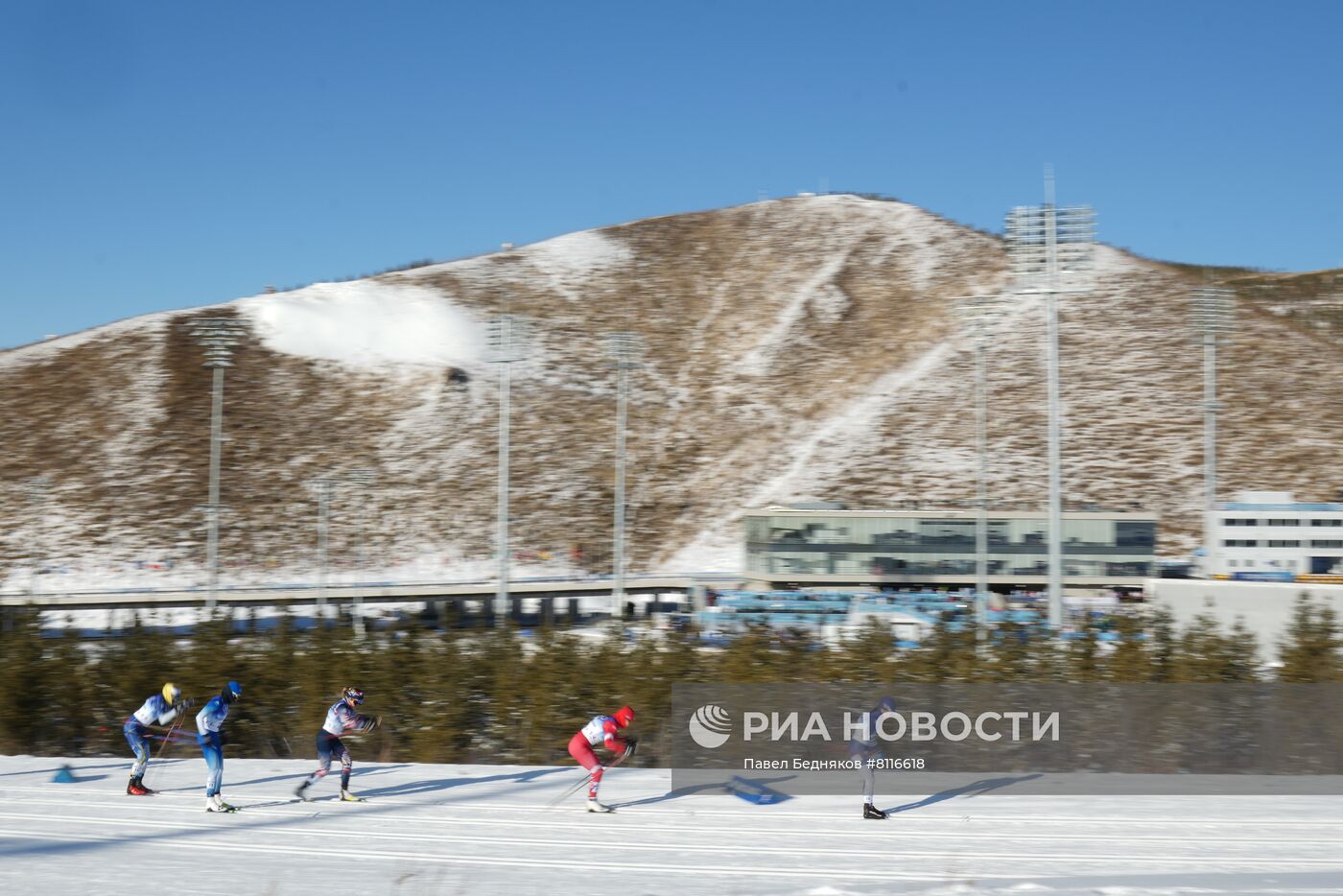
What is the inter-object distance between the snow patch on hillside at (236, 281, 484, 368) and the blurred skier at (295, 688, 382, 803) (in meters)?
89.6

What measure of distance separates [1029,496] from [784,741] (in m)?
67.0

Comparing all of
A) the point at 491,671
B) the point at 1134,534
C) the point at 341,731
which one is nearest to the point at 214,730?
the point at 341,731

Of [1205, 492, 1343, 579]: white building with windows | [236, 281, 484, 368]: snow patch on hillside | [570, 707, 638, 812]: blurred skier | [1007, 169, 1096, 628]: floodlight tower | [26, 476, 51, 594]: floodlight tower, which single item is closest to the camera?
[570, 707, 638, 812]: blurred skier

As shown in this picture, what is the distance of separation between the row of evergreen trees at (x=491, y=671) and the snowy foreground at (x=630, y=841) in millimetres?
1669

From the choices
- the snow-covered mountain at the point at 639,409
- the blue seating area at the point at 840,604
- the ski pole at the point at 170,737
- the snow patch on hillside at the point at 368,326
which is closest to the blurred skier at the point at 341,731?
the ski pole at the point at 170,737

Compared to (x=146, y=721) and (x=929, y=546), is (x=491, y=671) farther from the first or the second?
(x=929, y=546)

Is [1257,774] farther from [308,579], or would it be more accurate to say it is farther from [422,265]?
[422,265]

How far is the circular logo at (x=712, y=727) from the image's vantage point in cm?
1916

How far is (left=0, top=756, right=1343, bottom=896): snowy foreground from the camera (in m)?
13.5

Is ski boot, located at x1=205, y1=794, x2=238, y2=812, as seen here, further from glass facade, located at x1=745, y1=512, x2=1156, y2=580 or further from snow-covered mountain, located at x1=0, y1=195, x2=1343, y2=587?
snow-covered mountain, located at x1=0, y1=195, x2=1343, y2=587

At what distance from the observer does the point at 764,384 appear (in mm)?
106625

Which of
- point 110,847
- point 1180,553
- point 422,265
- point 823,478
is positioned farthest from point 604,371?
point 110,847

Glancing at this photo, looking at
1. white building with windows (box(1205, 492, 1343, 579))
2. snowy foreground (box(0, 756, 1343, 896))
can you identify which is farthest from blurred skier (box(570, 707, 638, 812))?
white building with windows (box(1205, 492, 1343, 579))

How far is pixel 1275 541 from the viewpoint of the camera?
59.9 meters
